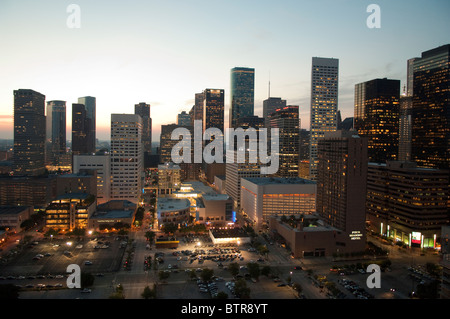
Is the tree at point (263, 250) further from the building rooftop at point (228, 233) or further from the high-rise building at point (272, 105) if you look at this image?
the high-rise building at point (272, 105)

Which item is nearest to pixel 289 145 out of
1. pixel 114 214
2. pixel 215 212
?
pixel 215 212

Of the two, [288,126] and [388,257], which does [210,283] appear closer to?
[388,257]

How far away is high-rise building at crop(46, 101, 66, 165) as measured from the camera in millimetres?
128875

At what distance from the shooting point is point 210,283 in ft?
76.8

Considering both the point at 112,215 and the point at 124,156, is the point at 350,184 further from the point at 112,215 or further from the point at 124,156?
the point at 124,156

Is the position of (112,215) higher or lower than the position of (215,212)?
lower

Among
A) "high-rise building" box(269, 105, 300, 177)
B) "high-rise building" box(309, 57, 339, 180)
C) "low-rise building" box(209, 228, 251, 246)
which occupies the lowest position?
"low-rise building" box(209, 228, 251, 246)

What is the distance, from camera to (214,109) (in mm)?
115250

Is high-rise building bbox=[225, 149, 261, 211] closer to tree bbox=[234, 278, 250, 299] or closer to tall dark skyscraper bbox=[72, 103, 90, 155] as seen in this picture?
tree bbox=[234, 278, 250, 299]

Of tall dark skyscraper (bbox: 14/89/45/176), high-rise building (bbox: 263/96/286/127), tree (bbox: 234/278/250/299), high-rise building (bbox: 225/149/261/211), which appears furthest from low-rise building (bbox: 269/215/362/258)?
high-rise building (bbox: 263/96/286/127)

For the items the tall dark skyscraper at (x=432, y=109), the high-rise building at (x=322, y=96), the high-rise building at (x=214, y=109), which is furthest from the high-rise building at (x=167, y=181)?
the high-rise building at (x=214, y=109)

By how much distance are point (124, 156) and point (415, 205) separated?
42018 mm

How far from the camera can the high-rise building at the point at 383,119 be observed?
6612 centimetres

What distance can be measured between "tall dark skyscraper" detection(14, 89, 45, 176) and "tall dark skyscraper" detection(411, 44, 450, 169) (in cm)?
8916
